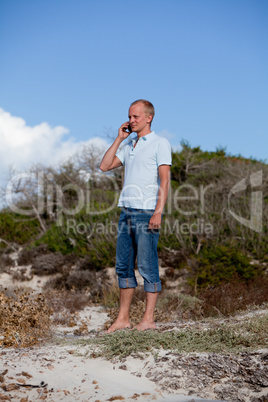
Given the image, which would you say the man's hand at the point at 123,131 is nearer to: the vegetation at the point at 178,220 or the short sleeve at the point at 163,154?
the short sleeve at the point at 163,154

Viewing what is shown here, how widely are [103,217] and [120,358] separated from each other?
7572 millimetres

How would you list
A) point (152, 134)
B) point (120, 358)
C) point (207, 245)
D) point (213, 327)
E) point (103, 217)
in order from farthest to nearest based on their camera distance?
point (103, 217), point (207, 245), point (152, 134), point (213, 327), point (120, 358)

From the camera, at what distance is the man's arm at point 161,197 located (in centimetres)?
376

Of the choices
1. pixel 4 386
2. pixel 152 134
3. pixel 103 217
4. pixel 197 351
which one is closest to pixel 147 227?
pixel 152 134

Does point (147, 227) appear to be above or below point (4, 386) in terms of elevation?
above

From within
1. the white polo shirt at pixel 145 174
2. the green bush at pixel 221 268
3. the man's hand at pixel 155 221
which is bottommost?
the green bush at pixel 221 268

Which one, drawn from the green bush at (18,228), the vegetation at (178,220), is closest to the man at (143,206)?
the vegetation at (178,220)

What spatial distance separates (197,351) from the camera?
3.20 metres

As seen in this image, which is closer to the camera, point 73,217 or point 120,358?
point 120,358

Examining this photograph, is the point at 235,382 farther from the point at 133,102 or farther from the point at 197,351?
the point at 133,102

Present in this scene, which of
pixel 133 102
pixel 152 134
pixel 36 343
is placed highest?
pixel 133 102

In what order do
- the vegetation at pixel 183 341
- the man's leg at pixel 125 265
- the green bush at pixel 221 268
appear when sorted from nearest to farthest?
the vegetation at pixel 183 341 → the man's leg at pixel 125 265 → the green bush at pixel 221 268

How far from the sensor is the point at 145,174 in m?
3.94

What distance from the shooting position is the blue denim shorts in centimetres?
387
